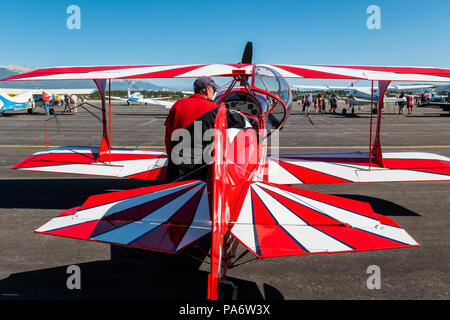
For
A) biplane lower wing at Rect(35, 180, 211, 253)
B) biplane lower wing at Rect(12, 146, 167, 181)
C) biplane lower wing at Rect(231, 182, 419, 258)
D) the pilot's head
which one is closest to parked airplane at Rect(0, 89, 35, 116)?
biplane lower wing at Rect(12, 146, 167, 181)

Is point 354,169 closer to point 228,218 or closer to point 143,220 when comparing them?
point 228,218

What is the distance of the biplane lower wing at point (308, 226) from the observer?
2115 mm

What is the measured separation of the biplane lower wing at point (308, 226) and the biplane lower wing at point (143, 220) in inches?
11.9

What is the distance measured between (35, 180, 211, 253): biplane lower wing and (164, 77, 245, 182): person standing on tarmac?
49cm

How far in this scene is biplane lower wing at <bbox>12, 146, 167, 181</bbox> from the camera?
5457 millimetres

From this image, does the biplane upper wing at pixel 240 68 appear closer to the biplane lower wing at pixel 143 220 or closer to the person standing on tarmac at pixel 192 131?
the person standing on tarmac at pixel 192 131

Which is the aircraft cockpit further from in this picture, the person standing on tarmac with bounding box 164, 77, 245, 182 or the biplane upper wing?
the person standing on tarmac with bounding box 164, 77, 245, 182

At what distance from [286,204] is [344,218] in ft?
1.37

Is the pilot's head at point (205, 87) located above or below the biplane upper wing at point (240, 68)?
below

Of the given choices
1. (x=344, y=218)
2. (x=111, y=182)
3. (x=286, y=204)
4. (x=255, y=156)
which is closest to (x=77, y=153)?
(x=111, y=182)

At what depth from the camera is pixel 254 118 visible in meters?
5.40

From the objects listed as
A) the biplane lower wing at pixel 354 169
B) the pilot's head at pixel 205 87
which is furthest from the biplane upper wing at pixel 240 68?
the biplane lower wing at pixel 354 169

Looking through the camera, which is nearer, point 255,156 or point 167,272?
point 167,272
